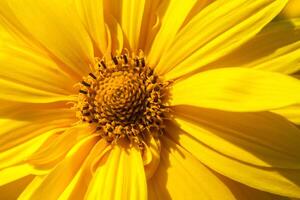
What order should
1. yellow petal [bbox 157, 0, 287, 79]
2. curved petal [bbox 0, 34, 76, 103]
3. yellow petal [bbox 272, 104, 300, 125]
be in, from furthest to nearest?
1. curved petal [bbox 0, 34, 76, 103]
2. yellow petal [bbox 272, 104, 300, 125]
3. yellow petal [bbox 157, 0, 287, 79]

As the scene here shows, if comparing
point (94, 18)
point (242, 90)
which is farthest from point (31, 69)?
point (242, 90)

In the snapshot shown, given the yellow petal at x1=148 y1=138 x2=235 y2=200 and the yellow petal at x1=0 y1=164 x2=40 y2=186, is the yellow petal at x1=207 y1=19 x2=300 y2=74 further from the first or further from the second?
the yellow petal at x1=0 y1=164 x2=40 y2=186

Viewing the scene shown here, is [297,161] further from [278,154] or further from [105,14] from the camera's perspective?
[105,14]

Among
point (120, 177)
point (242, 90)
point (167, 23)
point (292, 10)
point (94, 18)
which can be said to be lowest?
point (120, 177)

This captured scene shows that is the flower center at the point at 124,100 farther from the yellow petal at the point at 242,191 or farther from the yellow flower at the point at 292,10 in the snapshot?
the yellow flower at the point at 292,10

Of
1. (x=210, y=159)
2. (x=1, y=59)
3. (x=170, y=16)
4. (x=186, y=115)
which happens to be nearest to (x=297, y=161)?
(x=210, y=159)

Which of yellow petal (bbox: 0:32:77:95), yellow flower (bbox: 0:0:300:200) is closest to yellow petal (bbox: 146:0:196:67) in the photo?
yellow flower (bbox: 0:0:300:200)

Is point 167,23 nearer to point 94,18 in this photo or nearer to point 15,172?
point 94,18
